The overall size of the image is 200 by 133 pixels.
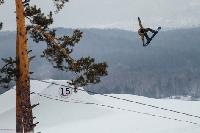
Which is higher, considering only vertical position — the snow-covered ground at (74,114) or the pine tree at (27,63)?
the pine tree at (27,63)

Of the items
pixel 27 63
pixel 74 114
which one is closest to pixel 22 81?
pixel 27 63

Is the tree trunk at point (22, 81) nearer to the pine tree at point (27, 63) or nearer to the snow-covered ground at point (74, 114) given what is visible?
the pine tree at point (27, 63)

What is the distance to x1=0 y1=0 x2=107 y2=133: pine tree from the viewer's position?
1576 cm

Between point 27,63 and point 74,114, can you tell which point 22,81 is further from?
point 74,114

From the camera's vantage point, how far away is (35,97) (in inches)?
1820

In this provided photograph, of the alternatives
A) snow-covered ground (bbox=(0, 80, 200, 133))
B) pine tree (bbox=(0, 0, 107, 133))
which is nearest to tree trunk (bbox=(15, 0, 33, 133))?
pine tree (bbox=(0, 0, 107, 133))

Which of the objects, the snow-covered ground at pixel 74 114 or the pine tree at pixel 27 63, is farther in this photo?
the snow-covered ground at pixel 74 114

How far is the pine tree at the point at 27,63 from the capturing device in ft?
51.7

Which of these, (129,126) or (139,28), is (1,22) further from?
(129,126)

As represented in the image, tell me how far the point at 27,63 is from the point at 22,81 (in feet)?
2.31

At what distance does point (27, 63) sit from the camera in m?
16.0

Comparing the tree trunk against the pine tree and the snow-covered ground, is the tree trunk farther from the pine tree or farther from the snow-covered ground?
the snow-covered ground

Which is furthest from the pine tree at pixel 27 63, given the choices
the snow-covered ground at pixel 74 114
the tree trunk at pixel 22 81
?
the snow-covered ground at pixel 74 114

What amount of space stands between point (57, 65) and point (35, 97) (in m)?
30.2
